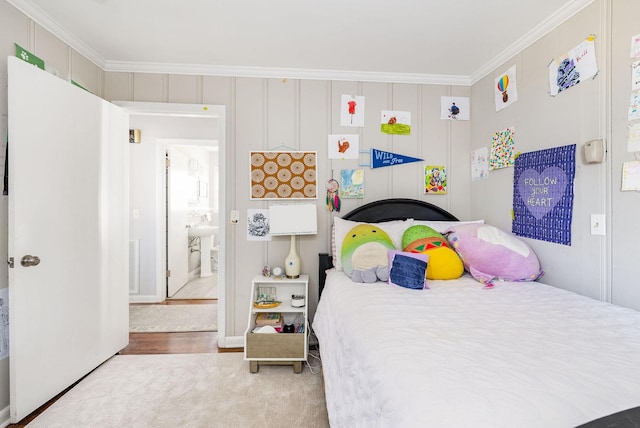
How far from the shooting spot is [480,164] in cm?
263

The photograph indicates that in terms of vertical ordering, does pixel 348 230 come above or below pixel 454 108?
below

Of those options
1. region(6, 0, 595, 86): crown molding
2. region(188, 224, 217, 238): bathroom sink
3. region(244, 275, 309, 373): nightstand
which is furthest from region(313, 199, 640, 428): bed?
region(188, 224, 217, 238): bathroom sink

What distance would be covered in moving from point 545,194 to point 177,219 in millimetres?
4214

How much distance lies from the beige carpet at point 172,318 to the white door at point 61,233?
54 cm

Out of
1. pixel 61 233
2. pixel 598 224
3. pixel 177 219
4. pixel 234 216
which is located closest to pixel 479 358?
pixel 598 224

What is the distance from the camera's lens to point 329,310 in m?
1.80

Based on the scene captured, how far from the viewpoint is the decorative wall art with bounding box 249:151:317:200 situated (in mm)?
2609

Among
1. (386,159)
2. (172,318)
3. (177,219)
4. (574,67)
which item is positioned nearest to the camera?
(574,67)

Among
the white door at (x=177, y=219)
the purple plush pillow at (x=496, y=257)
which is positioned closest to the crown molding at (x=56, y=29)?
the white door at (x=177, y=219)

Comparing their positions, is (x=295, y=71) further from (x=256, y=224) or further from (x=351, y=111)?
(x=256, y=224)

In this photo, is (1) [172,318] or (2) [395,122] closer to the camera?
(2) [395,122]

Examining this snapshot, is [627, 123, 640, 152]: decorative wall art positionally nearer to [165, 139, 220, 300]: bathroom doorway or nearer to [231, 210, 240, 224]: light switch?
[231, 210, 240, 224]: light switch

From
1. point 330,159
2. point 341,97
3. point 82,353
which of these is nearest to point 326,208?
point 330,159

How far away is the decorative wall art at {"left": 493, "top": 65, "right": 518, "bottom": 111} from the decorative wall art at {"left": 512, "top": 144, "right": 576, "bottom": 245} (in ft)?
1.56
